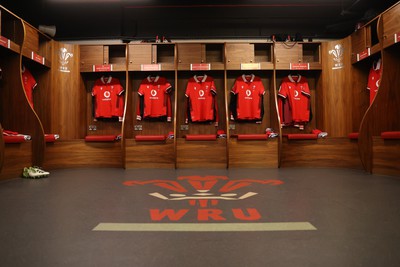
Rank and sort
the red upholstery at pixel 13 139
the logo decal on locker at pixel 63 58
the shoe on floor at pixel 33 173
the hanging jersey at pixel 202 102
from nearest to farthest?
the red upholstery at pixel 13 139 < the shoe on floor at pixel 33 173 < the logo decal on locker at pixel 63 58 < the hanging jersey at pixel 202 102

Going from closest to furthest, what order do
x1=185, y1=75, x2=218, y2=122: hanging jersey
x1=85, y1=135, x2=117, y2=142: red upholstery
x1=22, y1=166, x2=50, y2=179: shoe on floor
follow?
x1=22, y1=166, x2=50, y2=179: shoe on floor → x1=85, y1=135, x2=117, y2=142: red upholstery → x1=185, y1=75, x2=218, y2=122: hanging jersey

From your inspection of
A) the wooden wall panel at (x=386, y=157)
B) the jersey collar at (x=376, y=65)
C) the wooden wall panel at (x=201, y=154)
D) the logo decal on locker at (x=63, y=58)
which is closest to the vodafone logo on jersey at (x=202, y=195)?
the wooden wall panel at (x=201, y=154)

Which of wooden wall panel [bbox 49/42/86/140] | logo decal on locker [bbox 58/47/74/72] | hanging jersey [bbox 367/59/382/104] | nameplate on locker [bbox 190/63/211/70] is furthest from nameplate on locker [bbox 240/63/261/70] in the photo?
logo decal on locker [bbox 58/47/74/72]

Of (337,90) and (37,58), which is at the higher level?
(37,58)

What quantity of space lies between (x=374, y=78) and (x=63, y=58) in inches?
200

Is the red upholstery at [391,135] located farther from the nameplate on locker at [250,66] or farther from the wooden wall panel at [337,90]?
the nameplate on locker at [250,66]

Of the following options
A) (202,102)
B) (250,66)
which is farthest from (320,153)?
(202,102)

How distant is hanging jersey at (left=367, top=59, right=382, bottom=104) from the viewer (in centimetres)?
430

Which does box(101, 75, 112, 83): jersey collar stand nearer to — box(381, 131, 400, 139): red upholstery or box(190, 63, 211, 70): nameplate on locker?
box(190, 63, 211, 70): nameplate on locker

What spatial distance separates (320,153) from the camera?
462cm

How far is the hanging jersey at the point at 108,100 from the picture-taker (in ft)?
16.7

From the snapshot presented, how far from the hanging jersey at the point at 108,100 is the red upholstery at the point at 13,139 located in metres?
1.58

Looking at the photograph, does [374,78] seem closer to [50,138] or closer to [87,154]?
[87,154]

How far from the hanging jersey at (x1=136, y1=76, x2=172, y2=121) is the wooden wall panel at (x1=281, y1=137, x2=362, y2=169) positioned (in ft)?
7.07
